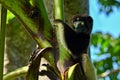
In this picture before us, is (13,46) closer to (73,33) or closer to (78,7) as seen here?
(78,7)

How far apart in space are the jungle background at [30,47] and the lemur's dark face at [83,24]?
0.15 meters

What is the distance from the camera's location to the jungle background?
6.25ft

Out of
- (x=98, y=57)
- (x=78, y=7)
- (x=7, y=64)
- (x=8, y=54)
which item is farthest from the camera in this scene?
(x=98, y=57)

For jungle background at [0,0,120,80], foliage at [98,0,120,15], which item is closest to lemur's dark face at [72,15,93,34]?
jungle background at [0,0,120,80]

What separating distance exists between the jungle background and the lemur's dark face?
0.15m

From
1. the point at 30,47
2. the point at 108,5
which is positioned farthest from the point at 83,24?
the point at 108,5

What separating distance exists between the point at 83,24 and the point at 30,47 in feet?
2.77

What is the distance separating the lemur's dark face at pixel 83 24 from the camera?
1116 millimetres

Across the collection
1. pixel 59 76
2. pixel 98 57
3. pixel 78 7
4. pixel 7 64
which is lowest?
pixel 98 57

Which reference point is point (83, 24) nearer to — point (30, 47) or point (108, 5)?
point (30, 47)

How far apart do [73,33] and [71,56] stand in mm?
107

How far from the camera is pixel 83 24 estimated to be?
1.16 m

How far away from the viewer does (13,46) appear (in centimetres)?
203

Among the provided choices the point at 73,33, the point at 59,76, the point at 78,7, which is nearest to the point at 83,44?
the point at 73,33
